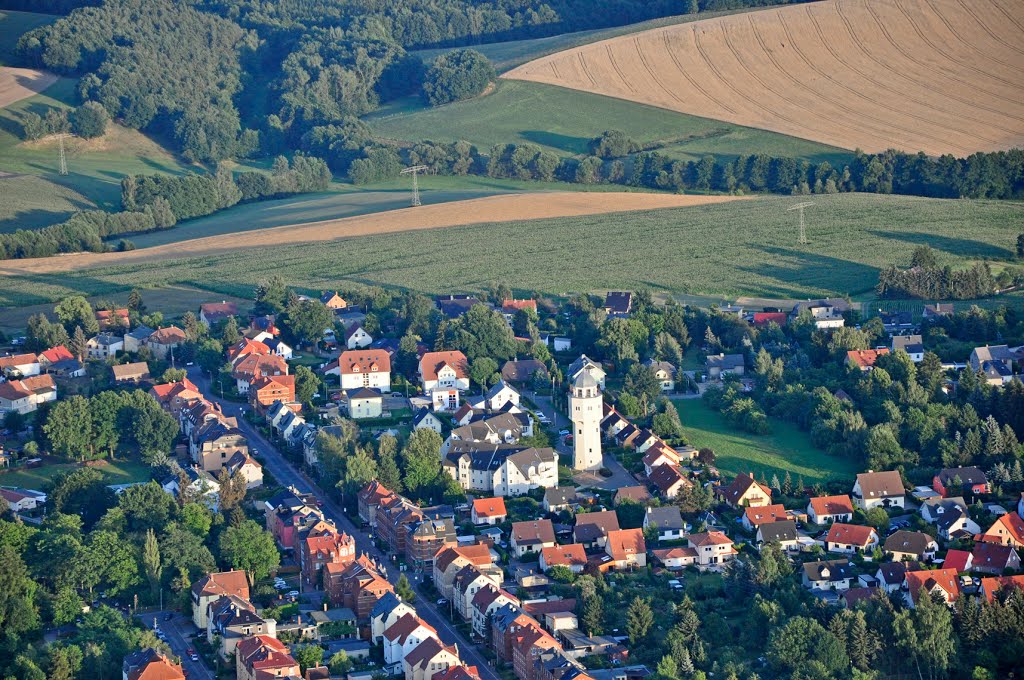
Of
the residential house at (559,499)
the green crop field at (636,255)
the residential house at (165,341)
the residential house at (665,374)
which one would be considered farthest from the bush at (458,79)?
the residential house at (559,499)

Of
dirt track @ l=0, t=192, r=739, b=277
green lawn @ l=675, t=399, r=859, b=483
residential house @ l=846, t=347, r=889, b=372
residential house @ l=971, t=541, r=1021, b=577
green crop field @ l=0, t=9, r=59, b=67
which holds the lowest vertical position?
residential house @ l=971, t=541, r=1021, b=577

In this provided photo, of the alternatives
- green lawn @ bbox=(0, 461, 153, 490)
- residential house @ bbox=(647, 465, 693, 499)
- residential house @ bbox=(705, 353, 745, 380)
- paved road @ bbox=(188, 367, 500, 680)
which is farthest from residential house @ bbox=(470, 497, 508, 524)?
residential house @ bbox=(705, 353, 745, 380)

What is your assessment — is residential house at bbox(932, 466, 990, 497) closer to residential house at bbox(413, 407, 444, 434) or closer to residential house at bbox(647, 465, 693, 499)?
residential house at bbox(647, 465, 693, 499)

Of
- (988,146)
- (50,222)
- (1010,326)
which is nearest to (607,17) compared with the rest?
(988,146)

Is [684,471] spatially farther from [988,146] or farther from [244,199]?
[244,199]

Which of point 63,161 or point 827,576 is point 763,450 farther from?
point 63,161
